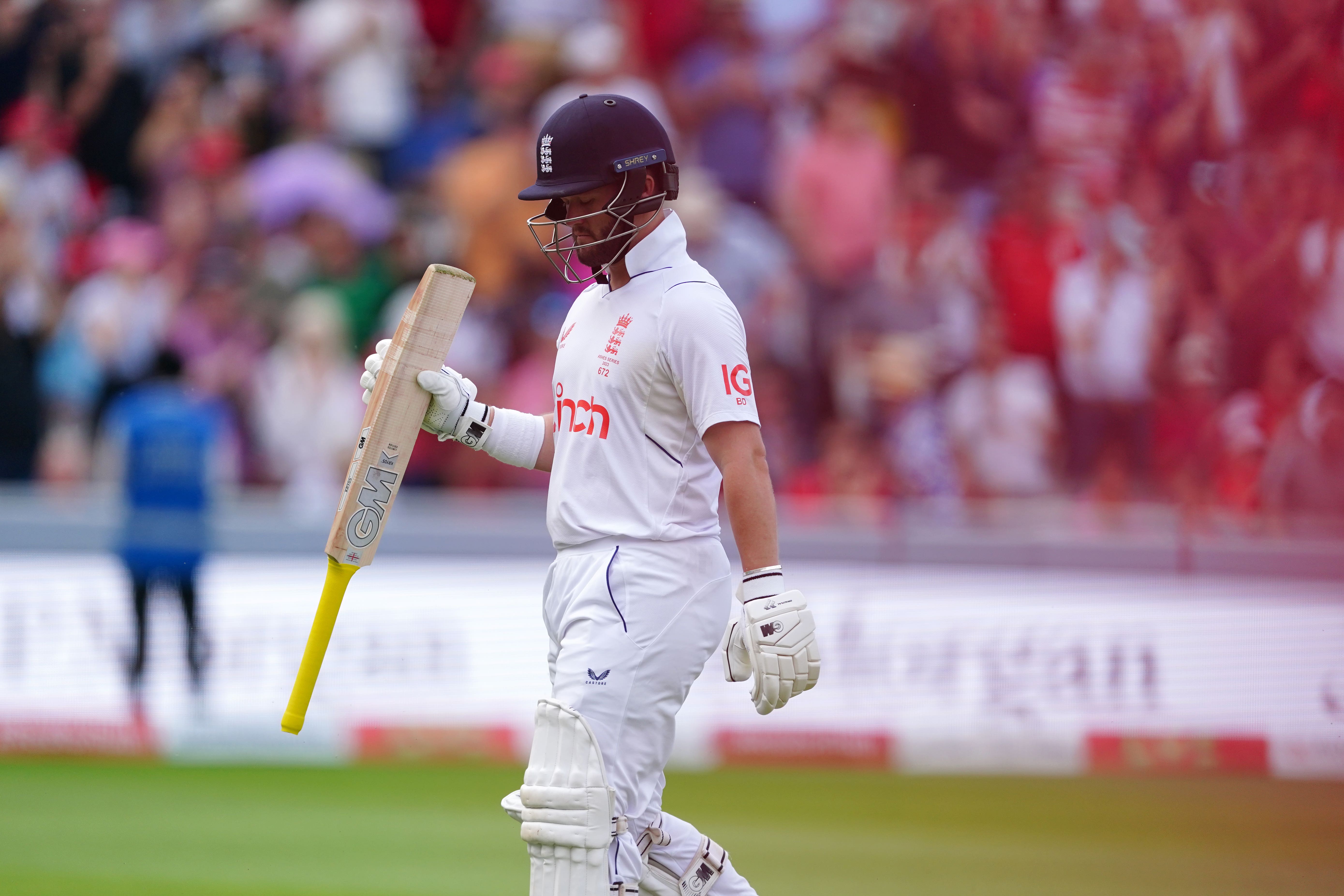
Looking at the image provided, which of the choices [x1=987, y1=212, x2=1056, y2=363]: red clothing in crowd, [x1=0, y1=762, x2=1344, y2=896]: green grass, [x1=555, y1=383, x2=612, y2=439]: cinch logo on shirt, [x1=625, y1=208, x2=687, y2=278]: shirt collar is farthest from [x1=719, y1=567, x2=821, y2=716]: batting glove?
[x1=987, y1=212, x2=1056, y2=363]: red clothing in crowd

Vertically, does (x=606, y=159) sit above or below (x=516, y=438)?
above

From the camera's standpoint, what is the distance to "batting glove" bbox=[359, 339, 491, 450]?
440 centimetres

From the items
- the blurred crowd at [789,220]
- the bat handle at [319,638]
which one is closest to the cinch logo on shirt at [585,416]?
the bat handle at [319,638]

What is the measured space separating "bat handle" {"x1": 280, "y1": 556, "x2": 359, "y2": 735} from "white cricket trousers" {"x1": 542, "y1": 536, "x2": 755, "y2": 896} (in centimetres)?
55

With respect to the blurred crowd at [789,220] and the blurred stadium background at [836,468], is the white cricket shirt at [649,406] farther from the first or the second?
the blurred crowd at [789,220]

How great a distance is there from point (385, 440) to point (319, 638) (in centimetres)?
53

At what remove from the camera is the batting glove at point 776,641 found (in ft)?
13.1

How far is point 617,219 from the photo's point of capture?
432cm

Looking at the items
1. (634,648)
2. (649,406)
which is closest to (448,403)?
(649,406)

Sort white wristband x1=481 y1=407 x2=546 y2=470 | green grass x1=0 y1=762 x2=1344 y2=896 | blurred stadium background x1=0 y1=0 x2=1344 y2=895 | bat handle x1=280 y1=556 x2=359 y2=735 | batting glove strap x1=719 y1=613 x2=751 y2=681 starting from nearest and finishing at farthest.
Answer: batting glove strap x1=719 y1=613 x2=751 y2=681 → bat handle x1=280 y1=556 x2=359 y2=735 → white wristband x1=481 y1=407 x2=546 y2=470 → green grass x1=0 y1=762 x2=1344 y2=896 → blurred stadium background x1=0 y1=0 x2=1344 y2=895

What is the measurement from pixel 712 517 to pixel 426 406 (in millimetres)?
788

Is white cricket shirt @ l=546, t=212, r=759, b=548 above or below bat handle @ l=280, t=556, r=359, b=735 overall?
above

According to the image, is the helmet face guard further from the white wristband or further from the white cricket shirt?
the white wristband

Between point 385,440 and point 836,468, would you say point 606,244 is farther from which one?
point 836,468
